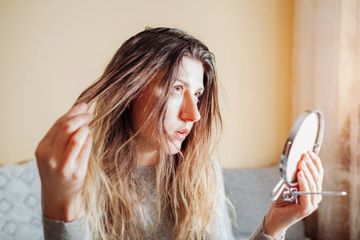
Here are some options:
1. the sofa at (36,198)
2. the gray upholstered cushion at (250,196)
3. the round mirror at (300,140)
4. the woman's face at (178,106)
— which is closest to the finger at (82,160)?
the woman's face at (178,106)

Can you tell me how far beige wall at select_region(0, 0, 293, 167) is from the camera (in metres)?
1.32

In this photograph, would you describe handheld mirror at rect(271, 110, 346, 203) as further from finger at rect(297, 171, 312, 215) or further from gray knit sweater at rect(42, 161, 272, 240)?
gray knit sweater at rect(42, 161, 272, 240)

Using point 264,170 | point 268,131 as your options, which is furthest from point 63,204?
point 268,131

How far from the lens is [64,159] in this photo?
469 millimetres

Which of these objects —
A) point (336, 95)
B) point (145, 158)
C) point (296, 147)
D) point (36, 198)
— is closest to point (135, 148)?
point (145, 158)

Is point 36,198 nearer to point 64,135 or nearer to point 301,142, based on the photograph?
point 64,135

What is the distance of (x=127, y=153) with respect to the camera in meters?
0.78

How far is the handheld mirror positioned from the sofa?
0.69 meters

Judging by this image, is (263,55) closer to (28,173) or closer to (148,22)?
(148,22)

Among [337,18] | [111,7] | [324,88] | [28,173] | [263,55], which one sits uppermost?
[111,7]

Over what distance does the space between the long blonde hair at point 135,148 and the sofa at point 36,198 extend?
19.0 inches

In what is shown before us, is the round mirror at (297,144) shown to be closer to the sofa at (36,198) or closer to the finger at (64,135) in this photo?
the finger at (64,135)

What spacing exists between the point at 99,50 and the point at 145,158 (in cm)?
77

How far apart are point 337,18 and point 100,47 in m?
1.09
